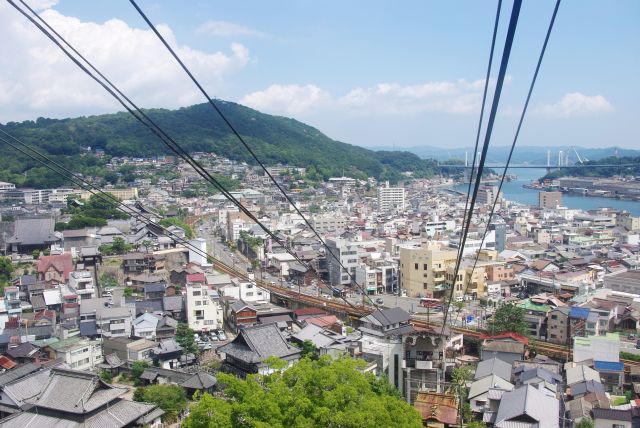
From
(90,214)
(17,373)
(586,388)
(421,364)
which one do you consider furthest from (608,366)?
(90,214)

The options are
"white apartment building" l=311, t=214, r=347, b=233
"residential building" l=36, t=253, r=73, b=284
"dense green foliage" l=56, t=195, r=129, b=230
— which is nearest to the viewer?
"residential building" l=36, t=253, r=73, b=284

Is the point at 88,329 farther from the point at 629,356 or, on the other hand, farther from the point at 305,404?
the point at 629,356

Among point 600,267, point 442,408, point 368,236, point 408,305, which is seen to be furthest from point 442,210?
point 442,408

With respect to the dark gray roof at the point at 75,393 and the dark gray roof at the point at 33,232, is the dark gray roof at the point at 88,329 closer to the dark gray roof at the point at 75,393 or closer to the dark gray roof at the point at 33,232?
the dark gray roof at the point at 75,393

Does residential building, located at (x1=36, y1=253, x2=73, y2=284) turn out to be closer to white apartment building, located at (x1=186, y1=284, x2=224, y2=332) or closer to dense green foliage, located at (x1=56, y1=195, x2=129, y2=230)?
white apartment building, located at (x1=186, y1=284, x2=224, y2=332)

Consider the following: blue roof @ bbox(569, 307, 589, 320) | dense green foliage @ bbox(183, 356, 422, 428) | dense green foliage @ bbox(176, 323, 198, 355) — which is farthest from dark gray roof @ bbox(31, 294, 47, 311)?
blue roof @ bbox(569, 307, 589, 320)

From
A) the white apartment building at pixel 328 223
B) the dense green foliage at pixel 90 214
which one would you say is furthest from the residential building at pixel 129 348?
the white apartment building at pixel 328 223

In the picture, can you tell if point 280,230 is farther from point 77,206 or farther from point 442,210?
point 442,210
